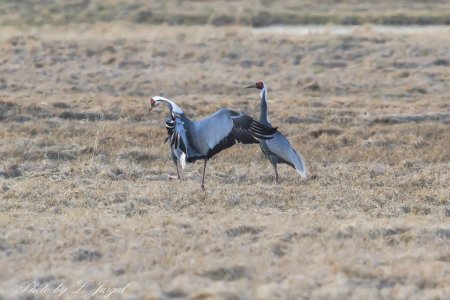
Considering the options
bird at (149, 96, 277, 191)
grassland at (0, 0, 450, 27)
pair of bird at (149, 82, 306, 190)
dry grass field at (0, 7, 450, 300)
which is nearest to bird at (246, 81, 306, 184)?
dry grass field at (0, 7, 450, 300)

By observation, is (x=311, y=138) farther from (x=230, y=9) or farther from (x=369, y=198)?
(x=230, y=9)

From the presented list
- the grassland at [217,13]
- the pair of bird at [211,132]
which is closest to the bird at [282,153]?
the pair of bird at [211,132]

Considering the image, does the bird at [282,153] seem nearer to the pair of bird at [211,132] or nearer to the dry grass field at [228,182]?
the dry grass field at [228,182]

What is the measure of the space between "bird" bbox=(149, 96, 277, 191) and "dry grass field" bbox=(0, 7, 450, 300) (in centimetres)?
52

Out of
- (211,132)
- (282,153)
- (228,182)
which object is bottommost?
(228,182)

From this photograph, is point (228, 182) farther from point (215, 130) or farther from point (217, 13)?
point (217, 13)

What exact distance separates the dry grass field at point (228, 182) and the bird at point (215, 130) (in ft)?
1.70

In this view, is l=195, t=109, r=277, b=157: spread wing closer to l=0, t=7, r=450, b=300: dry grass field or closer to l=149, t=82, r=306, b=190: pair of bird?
l=149, t=82, r=306, b=190: pair of bird

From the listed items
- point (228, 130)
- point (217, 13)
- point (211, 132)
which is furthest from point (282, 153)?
point (217, 13)

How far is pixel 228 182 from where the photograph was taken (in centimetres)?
1131

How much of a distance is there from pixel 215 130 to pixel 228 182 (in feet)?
3.01

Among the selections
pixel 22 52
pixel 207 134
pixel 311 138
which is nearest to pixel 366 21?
pixel 22 52

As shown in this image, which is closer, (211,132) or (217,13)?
(211,132)

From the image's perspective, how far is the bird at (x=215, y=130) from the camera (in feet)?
34.8
